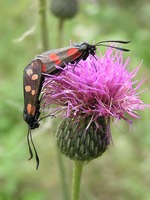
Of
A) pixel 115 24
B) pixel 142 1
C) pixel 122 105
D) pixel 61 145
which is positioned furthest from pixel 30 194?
pixel 142 1

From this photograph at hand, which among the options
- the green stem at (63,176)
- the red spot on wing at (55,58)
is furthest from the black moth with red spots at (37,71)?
the green stem at (63,176)

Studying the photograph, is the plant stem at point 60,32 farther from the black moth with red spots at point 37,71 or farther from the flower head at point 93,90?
the black moth with red spots at point 37,71

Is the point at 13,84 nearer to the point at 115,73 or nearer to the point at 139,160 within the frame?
the point at 139,160

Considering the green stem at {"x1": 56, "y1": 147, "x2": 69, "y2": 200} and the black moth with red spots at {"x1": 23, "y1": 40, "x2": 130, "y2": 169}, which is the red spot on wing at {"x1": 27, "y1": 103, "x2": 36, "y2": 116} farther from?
the green stem at {"x1": 56, "y1": 147, "x2": 69, "y2": 200}

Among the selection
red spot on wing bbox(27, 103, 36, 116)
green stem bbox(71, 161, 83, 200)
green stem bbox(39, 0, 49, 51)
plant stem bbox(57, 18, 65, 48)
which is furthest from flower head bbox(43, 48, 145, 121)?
plant stem bbox(57, 18, 65, 48)

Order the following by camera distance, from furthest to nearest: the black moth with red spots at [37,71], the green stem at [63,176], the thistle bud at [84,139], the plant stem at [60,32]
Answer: the plant stem at [60,32], the green stem at [63,176], the thistle bud at [84,139], the black moth with red spots at [37,71]
